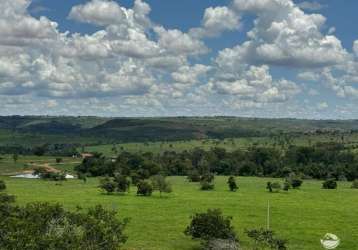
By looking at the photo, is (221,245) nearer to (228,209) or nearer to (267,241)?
(267,241)

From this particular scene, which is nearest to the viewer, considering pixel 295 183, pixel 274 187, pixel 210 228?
pixel 210 228

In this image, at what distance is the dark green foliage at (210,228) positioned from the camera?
218 ft

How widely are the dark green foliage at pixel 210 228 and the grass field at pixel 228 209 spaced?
150 centimetres

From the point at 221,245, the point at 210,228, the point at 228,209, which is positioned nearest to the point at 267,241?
the point at 221,245

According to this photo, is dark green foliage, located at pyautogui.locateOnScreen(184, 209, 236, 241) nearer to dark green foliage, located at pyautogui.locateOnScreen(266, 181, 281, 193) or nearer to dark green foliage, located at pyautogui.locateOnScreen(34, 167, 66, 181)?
dark green foliage, located at pyautogui.locateOnScreen(266, 181, 281, 193)

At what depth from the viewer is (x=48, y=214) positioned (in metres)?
47.7

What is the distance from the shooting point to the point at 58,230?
43.1 meters

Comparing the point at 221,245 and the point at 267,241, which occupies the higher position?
the point at 267,241

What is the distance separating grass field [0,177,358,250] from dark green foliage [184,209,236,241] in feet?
4.93

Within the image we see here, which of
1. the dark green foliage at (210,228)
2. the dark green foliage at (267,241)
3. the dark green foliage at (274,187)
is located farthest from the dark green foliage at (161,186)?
the dark green foliage at (267,241)

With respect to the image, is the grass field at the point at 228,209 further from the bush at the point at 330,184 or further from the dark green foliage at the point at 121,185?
the bush at the point at 330,184

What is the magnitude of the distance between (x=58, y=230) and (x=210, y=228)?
2835cm

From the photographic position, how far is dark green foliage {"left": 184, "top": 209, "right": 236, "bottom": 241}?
6650cm

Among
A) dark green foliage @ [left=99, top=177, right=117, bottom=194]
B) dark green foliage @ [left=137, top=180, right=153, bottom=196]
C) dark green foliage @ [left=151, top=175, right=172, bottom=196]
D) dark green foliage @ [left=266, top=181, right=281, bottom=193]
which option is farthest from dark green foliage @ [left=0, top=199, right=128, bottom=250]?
dark green foliage @ [left=266, top=181, right=281, bottom=193]
